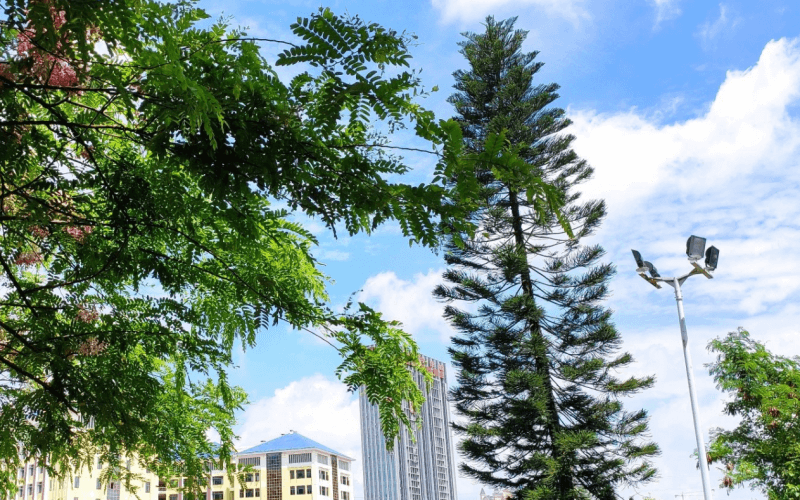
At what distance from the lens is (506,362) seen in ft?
49.4

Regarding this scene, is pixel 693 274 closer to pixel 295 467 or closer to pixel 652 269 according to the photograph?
pixel 652 269

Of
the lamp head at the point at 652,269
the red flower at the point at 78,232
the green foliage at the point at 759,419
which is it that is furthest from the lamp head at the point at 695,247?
the red flower at the point at 78,232

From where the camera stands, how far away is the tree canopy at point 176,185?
1621 mm

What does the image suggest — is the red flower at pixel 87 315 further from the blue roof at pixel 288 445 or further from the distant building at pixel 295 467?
the blue roof at pixel 288 445

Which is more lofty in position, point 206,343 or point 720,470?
point 206,343

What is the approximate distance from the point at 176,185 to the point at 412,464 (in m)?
103

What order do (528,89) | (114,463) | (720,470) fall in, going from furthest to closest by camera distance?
(528,89)
(720,470)
(114,463)

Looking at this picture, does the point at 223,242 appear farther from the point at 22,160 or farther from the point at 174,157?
the point at 174,157

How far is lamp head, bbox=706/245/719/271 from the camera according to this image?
878 centimetres

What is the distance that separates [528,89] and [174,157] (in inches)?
619

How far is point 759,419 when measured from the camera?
1121 centimetres

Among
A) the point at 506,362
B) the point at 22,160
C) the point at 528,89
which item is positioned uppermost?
the point at 528,89

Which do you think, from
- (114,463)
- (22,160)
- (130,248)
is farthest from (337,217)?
(114,463)

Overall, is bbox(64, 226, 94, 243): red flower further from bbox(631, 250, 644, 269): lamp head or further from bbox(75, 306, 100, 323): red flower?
bbox(631, 250, 644, 269): lamp head
